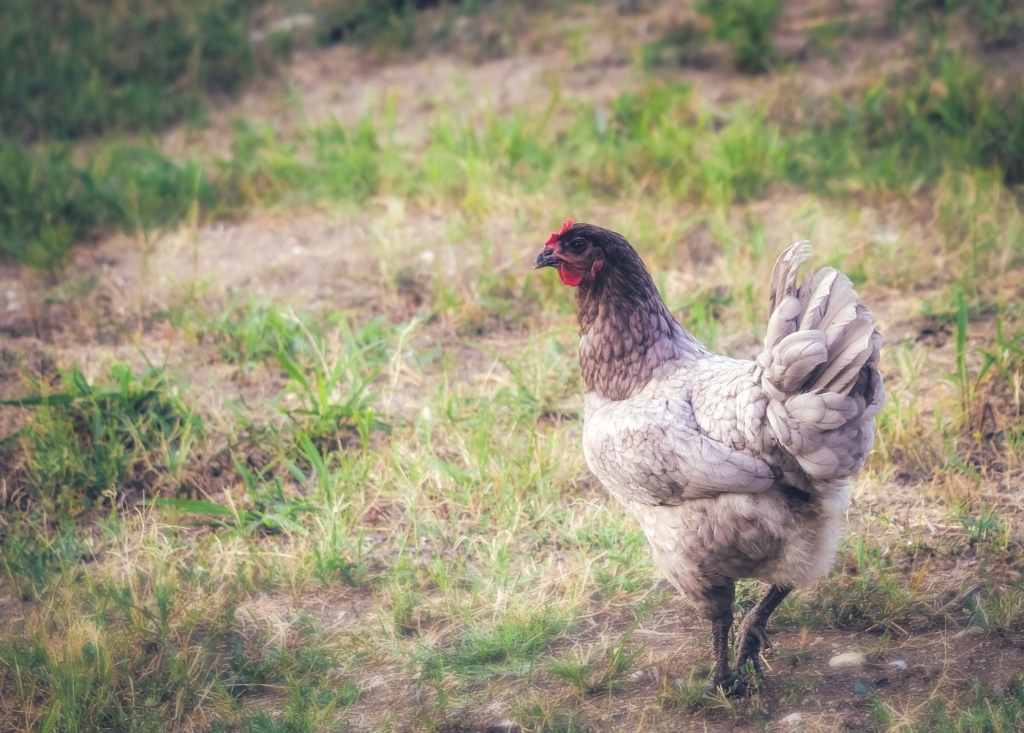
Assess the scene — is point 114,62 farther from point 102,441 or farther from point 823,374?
point 823,374

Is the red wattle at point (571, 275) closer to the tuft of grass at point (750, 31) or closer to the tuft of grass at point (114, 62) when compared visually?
the tuft of grass at point (750, 31)

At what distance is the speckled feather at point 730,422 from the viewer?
2553mm

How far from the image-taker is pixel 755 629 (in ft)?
10.1

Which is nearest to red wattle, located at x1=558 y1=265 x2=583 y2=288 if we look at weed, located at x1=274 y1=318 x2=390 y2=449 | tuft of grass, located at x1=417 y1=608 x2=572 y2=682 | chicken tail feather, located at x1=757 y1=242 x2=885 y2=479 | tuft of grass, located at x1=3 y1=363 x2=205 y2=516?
chicken tail feather, located at x1=757 y1=242 x2=885 y2=479

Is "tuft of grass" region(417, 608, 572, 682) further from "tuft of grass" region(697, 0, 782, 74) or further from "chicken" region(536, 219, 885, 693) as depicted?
"tuft of grass" region(697, 0, 782, 74)

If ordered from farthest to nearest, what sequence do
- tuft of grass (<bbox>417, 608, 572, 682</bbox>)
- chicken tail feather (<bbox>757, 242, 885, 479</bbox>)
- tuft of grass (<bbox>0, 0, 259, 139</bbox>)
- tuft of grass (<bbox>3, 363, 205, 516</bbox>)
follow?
tuft of grass (<bbox>0, 0, 259, 139</bbox>), tuft of grass (<bbox>3, 363, 205, 516</bbox>), tuft of grass (<bbox>417, 608, 572, 682</bbox>), chicken tail feather (<bbox>757, 242, 885, 479</bbox>)

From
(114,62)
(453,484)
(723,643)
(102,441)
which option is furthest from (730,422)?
(114,62)

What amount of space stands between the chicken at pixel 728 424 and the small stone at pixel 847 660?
218 mm

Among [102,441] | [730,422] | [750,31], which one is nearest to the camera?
[730,422]

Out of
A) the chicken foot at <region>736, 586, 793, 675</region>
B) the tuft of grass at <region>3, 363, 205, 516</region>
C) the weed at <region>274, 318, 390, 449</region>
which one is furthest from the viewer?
the weed at <region>274, 318, 390, 449</region>

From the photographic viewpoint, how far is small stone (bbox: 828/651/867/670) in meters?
3.03

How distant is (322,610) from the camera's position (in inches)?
138

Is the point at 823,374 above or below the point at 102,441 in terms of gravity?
above

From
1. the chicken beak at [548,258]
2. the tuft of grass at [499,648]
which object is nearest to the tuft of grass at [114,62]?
the chicken beak at [548,258]
